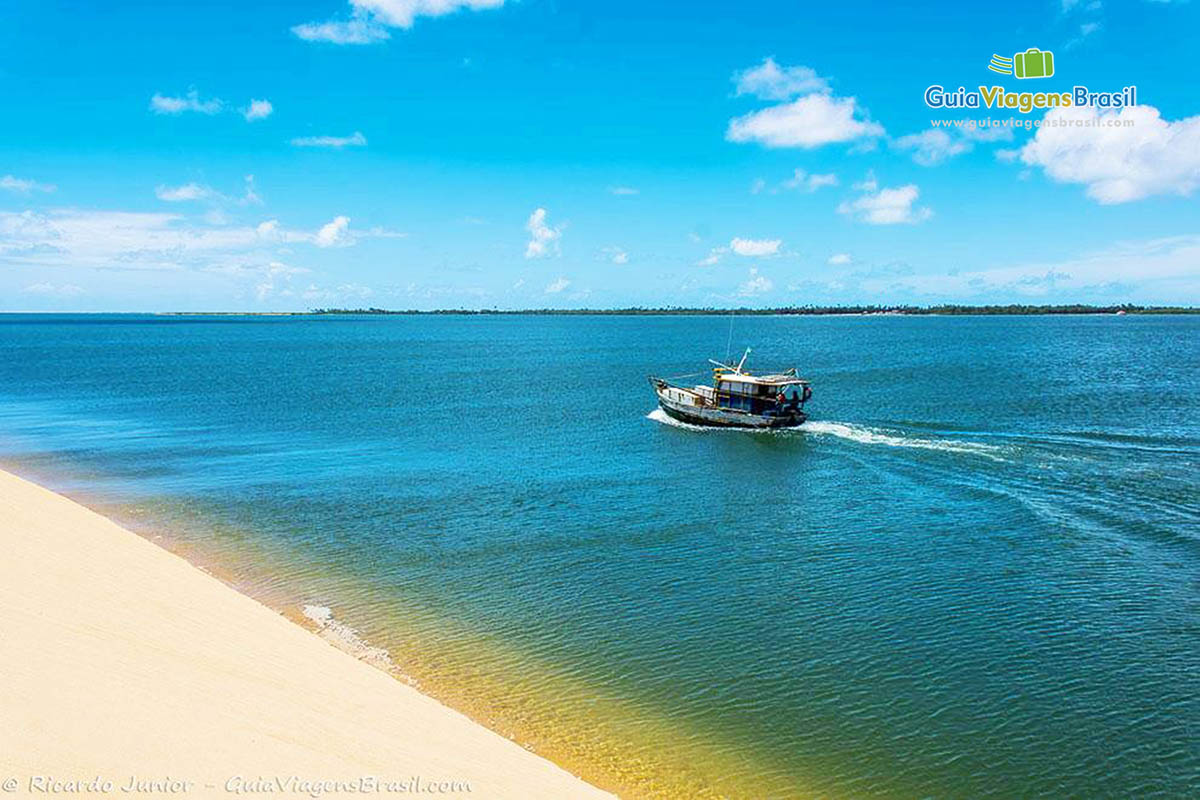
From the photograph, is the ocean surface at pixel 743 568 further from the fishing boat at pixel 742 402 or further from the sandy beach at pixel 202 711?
the sandy beach at pixel 202 711

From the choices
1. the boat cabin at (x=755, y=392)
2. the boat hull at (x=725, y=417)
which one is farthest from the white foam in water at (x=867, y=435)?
the boat cabin at (x=755, y=392)

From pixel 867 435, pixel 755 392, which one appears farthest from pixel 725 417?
pixel 867 435

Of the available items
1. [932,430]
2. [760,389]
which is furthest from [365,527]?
[932,430]

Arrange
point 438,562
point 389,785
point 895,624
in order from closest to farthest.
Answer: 1. point 389,785
2. point 895,624
3. point 438,562

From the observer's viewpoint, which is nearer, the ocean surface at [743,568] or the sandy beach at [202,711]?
the sandy beach at [202,711]

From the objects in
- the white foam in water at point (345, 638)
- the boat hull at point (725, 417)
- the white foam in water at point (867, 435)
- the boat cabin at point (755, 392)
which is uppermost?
the boat cabin at point (755, 392)

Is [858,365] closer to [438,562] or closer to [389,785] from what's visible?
[438,562]

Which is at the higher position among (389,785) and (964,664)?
(389,785)
